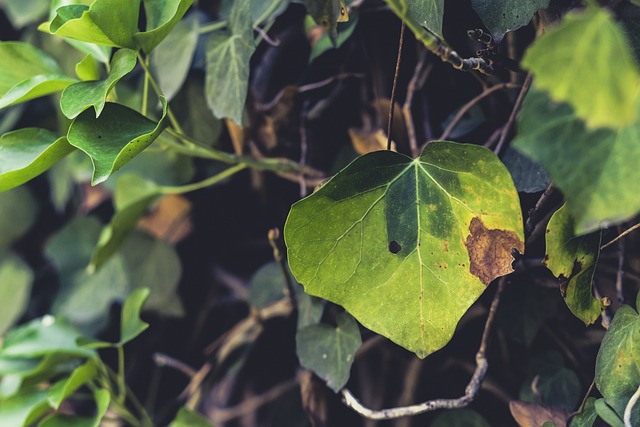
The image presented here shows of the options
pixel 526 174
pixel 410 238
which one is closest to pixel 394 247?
pixel 410 238

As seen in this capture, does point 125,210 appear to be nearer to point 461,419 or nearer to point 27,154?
point 27,154

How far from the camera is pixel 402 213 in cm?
46

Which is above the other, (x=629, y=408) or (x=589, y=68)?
(x=589, y=68)

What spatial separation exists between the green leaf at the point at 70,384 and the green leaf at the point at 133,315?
43 millimetres

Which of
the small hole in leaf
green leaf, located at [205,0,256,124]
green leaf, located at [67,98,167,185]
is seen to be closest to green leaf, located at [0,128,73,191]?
green leaf, located at [67,98,167,185]

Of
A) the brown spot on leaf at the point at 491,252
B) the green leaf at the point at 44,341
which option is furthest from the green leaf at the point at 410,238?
the green leaf at the point at 44,341

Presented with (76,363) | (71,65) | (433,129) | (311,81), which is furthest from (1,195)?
(433,129)

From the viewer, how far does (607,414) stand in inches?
16.5

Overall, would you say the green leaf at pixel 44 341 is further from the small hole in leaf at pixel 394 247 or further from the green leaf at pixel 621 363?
the green leaf at pixel 621 363

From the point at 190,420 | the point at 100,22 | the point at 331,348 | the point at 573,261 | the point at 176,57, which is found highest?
the point at 100,22

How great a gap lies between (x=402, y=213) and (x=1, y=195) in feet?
2.68

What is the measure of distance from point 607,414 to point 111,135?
421mm

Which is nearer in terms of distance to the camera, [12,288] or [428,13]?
[428,13]

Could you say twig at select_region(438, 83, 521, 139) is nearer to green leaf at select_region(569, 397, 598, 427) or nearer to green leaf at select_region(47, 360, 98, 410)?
green leaf at select_region(569, 397, 598, 427)
